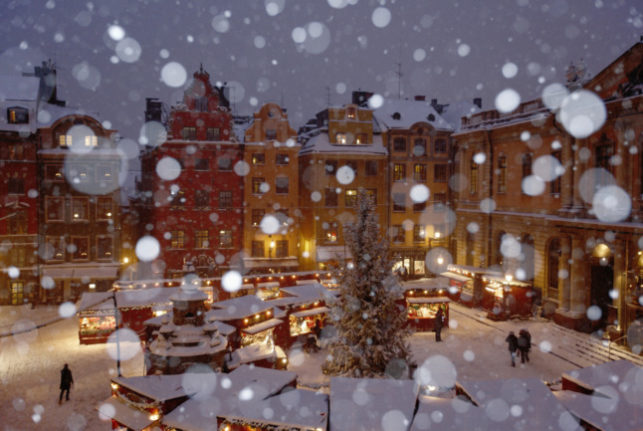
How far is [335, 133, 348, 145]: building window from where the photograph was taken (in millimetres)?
41531

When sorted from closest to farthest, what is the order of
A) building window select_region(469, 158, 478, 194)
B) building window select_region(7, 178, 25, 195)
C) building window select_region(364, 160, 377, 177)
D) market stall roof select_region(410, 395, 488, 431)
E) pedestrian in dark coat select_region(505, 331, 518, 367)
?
market stall roof select_region(410, 395, 488, 431) < pedestrian in dark coat select_region(505, 331, 518, 367) < building window select_region(7, 178, 25, 195) < building window select_region(469, 158, 478, 194) < building window select_region(364, 160, 377, 177)

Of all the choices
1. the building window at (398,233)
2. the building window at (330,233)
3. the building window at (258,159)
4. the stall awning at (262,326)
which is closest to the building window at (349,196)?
the building window at (330,233)

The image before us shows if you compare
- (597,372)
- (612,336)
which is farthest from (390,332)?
(612,336)

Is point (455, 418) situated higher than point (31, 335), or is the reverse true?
point (455, 418)

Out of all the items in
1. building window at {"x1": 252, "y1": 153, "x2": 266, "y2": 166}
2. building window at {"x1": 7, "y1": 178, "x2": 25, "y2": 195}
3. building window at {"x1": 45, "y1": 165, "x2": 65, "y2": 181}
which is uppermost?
building window at {"x1": 252, "y1": 153, "x2": 266, "y2": 166}

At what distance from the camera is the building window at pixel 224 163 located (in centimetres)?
3910

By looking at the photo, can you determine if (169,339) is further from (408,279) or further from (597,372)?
(408,279)

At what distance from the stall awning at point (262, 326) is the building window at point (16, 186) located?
24.3 metres

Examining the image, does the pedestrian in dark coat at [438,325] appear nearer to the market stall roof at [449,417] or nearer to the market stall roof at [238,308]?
the market stall roof at [238,308]

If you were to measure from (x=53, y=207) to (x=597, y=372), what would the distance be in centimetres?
3684

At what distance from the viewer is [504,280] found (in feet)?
99.3

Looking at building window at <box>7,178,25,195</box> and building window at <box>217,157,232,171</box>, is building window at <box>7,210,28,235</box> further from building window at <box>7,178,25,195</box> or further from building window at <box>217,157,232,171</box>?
building window at <box>217,157,232,171</box>

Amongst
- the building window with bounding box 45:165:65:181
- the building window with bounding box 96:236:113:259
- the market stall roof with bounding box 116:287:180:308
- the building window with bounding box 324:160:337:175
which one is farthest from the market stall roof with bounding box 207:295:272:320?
the building window with bounding box 45:165:65:181

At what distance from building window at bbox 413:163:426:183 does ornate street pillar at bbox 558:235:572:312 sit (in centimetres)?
1613
